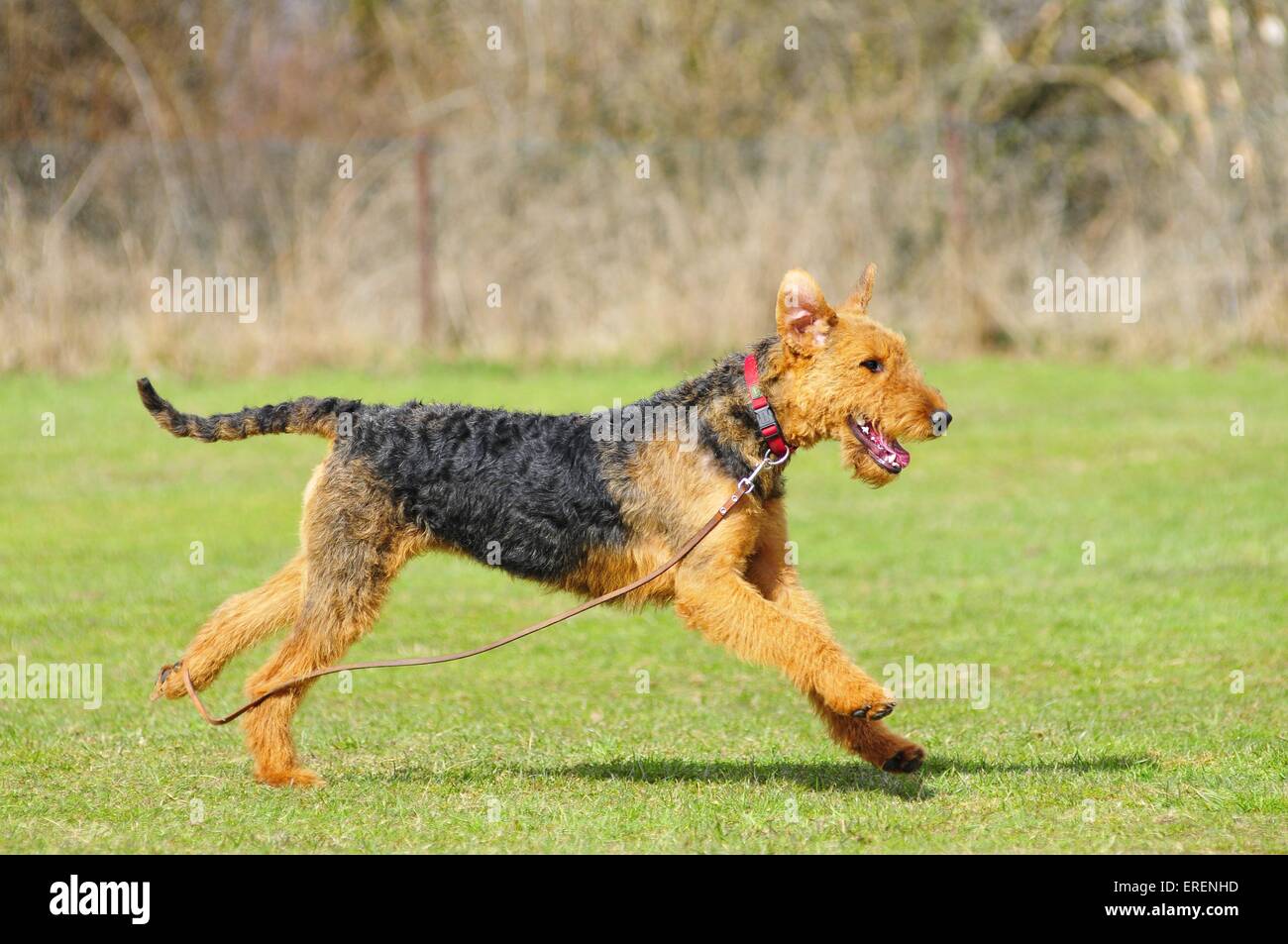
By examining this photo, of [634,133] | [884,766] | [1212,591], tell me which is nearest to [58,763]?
[884,766]

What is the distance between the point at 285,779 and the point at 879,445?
7.88 ft

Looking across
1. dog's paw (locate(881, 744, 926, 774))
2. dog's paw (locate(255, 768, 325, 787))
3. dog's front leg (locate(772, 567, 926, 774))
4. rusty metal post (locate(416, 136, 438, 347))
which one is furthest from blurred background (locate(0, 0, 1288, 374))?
dog's paw (locate(881, 744, 926, 774))

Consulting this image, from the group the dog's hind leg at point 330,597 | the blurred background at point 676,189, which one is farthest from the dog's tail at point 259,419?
the blurred background at point 676,189

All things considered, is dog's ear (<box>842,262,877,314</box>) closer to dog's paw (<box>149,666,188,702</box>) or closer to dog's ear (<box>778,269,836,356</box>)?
dog's ear (<box>778,269,836,356</box>)

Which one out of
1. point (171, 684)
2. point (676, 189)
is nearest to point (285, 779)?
point (171, 684)

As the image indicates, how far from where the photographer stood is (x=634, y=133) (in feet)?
70.9

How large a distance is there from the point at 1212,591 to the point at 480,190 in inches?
456

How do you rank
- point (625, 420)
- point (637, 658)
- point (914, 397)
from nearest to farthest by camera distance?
1. point (914, 397)
2. point (625, 420)
3. point (637, 658)

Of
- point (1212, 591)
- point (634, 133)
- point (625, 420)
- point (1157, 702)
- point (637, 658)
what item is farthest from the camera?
point (634, 133)

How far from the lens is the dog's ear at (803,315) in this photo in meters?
5.44

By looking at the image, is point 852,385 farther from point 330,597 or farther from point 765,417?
point 330,597

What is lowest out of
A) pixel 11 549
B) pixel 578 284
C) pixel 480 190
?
pixel 11 549

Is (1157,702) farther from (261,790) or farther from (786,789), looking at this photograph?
(261,790)

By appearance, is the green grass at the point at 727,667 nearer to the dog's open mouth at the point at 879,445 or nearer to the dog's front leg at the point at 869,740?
the dog's front leg at the point at 869,740
